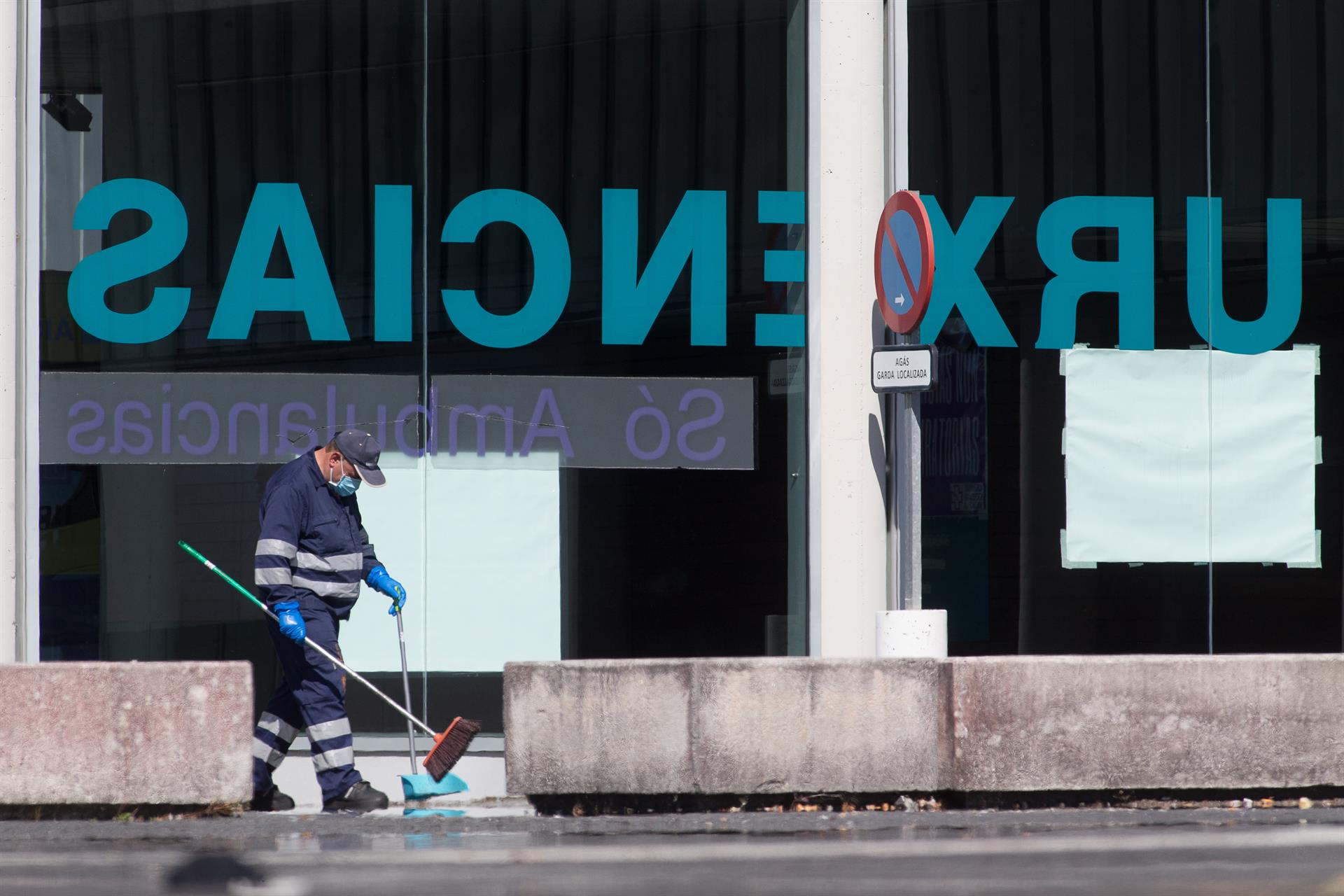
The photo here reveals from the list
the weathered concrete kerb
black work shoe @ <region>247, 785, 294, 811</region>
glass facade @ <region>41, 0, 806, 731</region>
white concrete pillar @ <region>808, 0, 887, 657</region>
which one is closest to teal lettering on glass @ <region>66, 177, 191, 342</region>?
glass facade @ <region>41, 0, 806, 731</region>

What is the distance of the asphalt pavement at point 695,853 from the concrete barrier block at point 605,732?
17cm

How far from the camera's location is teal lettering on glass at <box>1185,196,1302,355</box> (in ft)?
32.7

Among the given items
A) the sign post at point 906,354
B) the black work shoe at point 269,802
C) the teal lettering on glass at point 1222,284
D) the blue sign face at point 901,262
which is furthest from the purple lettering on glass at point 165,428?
the teal lettering on glass at point 1222,284

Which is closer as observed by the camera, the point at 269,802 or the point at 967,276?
the point at 269,802

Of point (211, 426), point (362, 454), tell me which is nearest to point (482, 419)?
point (362, 454)

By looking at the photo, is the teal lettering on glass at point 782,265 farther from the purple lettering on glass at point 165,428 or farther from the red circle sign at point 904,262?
the purple lettering on glass at point 165,428

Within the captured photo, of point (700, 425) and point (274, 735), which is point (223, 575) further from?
Result: point (700, 425)

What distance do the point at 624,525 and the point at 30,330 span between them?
3.38m

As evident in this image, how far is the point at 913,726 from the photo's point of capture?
7.88 metres

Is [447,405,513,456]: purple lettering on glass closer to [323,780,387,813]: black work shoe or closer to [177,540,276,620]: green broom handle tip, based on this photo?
[177,540,276,620]: green broom handle tip

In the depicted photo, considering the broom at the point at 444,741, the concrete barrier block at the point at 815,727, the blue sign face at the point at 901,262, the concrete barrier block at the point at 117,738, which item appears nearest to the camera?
the concrete barrier block at the point at 117,738

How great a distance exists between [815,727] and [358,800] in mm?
2191

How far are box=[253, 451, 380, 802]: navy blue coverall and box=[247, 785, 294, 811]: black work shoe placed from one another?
4 centimetres

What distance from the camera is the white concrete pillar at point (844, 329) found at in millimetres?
9539
